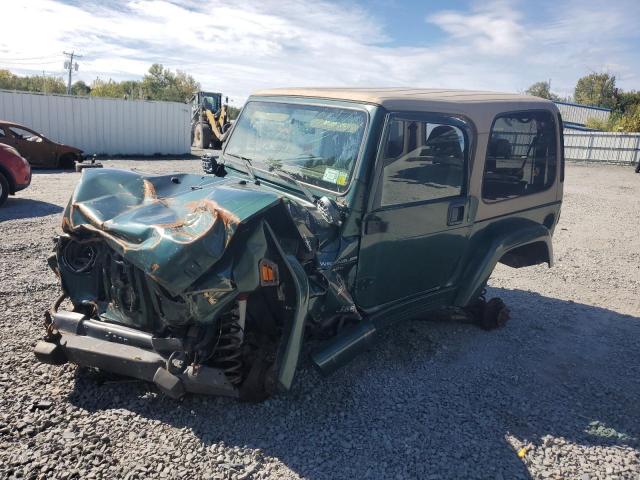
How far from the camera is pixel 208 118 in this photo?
2367 centimetres

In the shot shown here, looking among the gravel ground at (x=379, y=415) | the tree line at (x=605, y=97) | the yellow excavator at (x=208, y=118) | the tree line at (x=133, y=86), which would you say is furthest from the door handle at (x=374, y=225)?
the tree line at (x=133, y=86)

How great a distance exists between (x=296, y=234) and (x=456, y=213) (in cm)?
151

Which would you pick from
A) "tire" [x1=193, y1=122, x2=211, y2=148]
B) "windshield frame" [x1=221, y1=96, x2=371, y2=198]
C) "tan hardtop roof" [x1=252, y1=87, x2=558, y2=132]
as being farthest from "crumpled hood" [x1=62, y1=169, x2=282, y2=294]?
"tire" [x1=193, y1=122, x2=211, y2=148]

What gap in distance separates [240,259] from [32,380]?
5.93 feet

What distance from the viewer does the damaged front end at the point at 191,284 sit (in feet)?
8.52

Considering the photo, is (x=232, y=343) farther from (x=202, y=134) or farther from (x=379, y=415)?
(x=202, y=134)

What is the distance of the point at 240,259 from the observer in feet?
8.63

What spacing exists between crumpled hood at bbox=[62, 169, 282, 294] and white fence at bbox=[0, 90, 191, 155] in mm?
17236

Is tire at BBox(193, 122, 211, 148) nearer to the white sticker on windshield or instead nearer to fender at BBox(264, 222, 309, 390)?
the white sticker on windshield

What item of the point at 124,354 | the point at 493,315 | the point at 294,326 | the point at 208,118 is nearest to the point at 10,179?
the point at 124,354

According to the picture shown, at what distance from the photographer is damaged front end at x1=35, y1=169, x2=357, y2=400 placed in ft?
8.52

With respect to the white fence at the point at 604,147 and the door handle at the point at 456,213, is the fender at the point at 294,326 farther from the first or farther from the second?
the white fence at the point at 604,147

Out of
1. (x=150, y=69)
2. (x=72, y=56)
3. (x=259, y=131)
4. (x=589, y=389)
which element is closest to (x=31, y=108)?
(x=259, y=131)

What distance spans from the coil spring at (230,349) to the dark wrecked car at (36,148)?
13.3 meters
